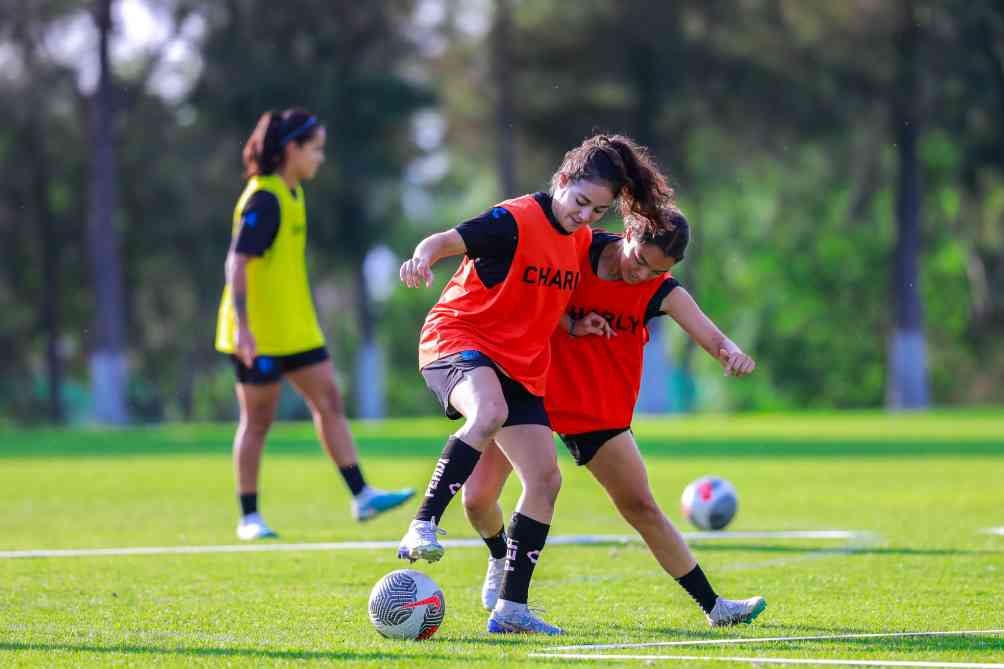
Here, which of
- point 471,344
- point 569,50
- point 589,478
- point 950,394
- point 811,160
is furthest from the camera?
point 950,394

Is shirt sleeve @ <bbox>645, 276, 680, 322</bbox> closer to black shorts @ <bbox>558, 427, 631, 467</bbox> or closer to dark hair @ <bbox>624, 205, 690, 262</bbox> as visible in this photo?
dark hair @ <bbox>624, 205, 690, 262</bbox>

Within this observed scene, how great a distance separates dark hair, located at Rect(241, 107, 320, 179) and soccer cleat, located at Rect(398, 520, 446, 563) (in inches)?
173

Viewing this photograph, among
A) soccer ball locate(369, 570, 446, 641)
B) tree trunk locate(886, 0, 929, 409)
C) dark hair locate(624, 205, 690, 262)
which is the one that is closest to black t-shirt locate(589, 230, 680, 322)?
dark hair locate(624, 205, 690, 262)

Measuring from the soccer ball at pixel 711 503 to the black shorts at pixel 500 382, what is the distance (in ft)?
12.4

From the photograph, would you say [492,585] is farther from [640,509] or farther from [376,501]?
[376,501]

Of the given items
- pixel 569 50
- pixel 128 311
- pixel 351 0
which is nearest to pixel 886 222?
pixel 569 50

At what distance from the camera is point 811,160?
41688 millimetres

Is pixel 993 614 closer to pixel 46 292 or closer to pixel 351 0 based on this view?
pixel 351 0

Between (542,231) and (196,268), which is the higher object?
(542,231)

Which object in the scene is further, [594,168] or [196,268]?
[196,268]

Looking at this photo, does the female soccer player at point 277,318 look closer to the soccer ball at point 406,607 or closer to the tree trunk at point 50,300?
the soccer ball at point 406,607

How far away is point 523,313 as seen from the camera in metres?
5.92

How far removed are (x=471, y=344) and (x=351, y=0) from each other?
3534cm

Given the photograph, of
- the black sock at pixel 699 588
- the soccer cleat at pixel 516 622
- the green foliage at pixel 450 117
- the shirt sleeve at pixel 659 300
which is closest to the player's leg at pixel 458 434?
the soccer cleat at pixel 516 622
